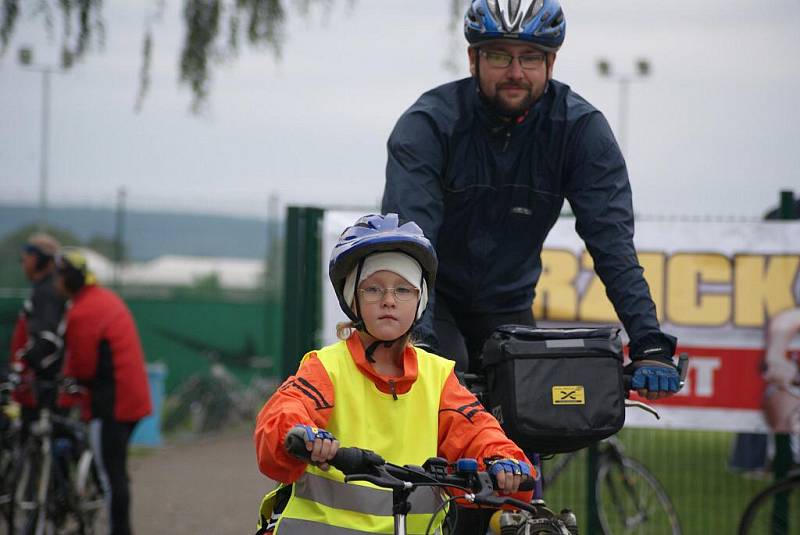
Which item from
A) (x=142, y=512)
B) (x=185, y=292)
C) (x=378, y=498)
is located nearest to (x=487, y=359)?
(x=378, y=498)

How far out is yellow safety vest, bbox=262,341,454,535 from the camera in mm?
3607

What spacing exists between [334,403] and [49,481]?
229 inches

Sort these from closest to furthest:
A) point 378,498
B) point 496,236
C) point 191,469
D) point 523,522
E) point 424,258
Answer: point 378,498 < point 424,258 < point 523,522 < point 496,236 < point 191,469

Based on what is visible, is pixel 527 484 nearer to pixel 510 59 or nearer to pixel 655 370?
pixel 655 370

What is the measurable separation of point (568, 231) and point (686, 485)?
2.34 metres

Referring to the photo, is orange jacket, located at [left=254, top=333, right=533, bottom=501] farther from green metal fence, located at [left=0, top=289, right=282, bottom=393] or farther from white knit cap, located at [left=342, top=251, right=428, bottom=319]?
green metal fence, located at [left=0, top=289, right=282, bottom=393]

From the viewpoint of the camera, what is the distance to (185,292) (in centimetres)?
1828

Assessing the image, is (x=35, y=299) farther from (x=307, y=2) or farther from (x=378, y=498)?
(x=378, y=498)

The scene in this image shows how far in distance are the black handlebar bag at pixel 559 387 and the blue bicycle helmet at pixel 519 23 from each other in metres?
1.13

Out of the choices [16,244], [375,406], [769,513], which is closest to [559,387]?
[375,406]

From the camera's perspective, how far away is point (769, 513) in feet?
28.1

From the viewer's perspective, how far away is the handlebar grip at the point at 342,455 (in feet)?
10.8

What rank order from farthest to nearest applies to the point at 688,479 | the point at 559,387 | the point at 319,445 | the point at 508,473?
the point at 688,479 < the point at 559,387 < the point at 508,473 < the point at 319,445

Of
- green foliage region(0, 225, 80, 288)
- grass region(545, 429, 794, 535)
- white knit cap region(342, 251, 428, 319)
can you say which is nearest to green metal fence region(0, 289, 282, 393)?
green foliage region(0, 225, 80, 288)
